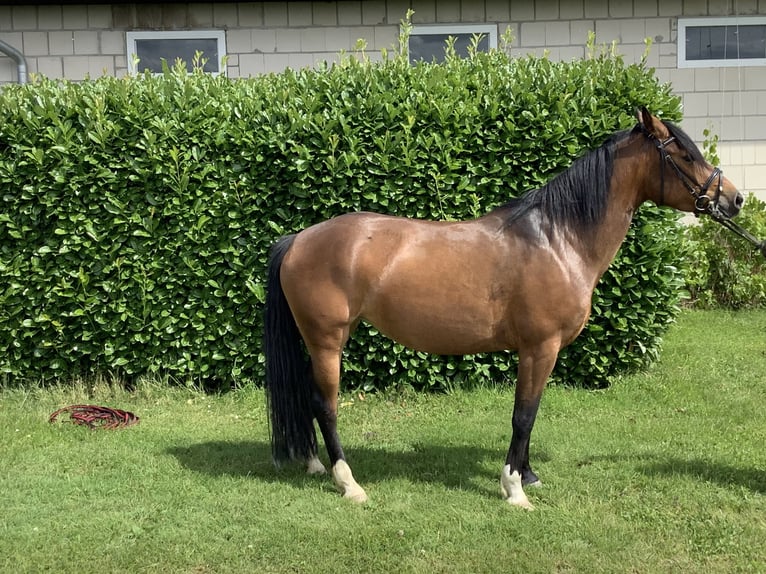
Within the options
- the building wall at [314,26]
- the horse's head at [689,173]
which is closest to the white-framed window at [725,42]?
the building wall at [314,26]

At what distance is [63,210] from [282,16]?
382 cm

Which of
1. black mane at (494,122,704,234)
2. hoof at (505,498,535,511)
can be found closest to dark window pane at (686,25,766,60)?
black mane at (494,122,704,234)

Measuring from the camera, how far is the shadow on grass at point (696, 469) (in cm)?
416

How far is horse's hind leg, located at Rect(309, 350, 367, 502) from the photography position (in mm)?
4141

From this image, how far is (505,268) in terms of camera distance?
396cm

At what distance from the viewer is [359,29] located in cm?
838

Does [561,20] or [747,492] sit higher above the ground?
[561,20]

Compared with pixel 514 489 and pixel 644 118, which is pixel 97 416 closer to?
pixel 514 489

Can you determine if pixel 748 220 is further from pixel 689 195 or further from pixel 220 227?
pixel 220 227

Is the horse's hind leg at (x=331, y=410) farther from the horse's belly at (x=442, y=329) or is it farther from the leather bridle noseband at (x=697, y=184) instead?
the leather bridle noseband at (x=697, y=184)

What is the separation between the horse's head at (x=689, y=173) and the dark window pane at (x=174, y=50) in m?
5.97

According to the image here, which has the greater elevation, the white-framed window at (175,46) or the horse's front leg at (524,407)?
the white-framed window at (175,46)

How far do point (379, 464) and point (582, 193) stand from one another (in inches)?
83.4

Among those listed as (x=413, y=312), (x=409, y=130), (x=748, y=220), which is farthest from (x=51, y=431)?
(x=748, y=220)
